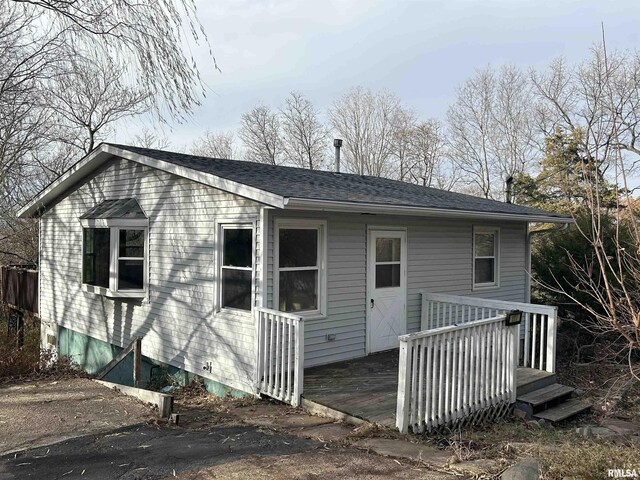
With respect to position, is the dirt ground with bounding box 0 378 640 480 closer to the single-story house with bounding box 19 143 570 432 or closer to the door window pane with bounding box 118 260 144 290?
the single-story house with bounding box 19 143 570 432

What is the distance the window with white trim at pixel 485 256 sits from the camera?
10.1 metres

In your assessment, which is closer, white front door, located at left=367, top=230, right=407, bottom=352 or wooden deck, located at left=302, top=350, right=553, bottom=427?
wooden deck, located at left=302, top=350, right=553, bottom=427

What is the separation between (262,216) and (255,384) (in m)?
2.17

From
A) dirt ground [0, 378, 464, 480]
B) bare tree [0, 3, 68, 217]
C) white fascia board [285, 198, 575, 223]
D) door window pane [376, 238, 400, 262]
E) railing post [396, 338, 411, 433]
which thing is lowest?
dirt ground [0, 378, 464, 480]

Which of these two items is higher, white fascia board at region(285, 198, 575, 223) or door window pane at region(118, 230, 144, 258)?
white fascia board at region(285, 198, 575, 223)

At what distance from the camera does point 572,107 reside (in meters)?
12.2

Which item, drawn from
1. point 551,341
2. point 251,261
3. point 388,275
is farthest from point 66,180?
point 551,341

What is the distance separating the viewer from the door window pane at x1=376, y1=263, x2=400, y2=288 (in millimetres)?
8230

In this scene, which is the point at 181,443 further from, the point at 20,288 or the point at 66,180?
the point at 20,288

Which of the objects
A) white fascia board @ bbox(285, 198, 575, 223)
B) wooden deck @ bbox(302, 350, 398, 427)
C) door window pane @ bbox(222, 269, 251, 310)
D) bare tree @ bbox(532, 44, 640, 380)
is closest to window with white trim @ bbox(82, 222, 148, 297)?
door window pane @ bbox(222, 269, 251, 310)

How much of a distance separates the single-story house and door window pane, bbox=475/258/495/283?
0.07ft

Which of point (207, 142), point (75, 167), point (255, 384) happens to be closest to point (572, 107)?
point (255, 384)

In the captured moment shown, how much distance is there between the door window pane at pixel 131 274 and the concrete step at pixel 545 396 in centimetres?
635

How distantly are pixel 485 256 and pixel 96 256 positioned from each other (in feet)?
25.2
